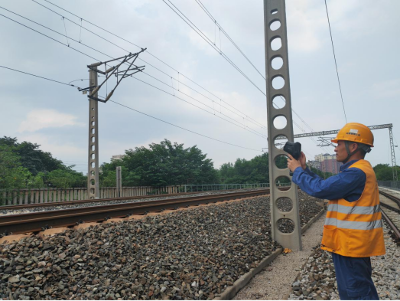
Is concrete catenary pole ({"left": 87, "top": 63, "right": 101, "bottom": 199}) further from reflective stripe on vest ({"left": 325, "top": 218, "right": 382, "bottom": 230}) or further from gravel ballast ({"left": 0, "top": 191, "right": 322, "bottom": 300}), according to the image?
reflective stripe on vest ({"left": 325, "top": 218, "right": 382, "bottom": 230})

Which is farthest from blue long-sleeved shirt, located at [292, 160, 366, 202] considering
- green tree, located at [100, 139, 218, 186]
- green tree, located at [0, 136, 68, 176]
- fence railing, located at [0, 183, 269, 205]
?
green tree, located at [0, 136, 68, 176]

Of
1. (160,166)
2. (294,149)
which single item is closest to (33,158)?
(160,166)

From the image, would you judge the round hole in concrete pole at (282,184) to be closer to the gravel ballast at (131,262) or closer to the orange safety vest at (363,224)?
the gravel ballast at (131,262)

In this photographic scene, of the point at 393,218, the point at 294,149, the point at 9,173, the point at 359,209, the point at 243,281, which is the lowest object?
the point at 393,218

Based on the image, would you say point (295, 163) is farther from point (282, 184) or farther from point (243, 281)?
point (282, 184)

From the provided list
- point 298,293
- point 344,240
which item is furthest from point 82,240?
point 344,240

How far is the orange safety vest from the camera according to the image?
2295 millimetres

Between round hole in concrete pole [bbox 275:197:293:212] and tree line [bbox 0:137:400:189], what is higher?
tree line [bbox 0:137:400:189]

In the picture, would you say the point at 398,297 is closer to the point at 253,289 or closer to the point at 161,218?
the point at 253,289

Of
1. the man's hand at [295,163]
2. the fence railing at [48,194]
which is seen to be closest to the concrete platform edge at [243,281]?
the man's hand at [295,163]

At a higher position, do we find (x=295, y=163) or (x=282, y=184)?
(x=295, y=163)

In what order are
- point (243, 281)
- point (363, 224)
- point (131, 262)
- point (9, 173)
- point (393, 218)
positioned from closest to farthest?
point (363, 224), point (131, 262), point (243, 281), point (393, 218), point (9, 173)

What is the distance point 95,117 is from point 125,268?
53.6 feet

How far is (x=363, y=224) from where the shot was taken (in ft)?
7.56
